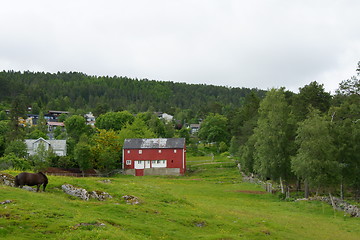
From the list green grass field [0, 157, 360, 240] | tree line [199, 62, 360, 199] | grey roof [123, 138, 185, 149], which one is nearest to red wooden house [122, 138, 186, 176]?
grey roof [123, 138, 185, 149]

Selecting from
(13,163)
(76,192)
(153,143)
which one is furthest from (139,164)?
(76,192)

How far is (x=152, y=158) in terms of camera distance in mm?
A: 88375

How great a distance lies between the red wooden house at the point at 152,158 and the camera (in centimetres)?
8781

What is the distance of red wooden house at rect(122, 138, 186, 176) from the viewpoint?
288 feet

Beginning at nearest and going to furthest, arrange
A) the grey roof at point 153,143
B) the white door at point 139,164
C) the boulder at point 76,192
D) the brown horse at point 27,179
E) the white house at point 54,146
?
the brown horse at point 27,179 < the boulder at point 76,192 < the white door at point 139,164 < the grey roof at point 153,143 < the white house at point 54,146

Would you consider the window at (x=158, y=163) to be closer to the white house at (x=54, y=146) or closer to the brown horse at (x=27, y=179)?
the white house at (x=54, y=146)

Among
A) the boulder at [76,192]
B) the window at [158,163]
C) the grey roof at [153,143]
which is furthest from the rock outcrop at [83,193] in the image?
the grey roof at [153,143]

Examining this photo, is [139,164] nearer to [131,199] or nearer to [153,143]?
[153,143]

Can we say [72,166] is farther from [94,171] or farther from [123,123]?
[123,123]

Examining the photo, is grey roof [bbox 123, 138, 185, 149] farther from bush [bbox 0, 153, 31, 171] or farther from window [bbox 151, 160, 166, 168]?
bush [bbox 0, 153, 31, 171]

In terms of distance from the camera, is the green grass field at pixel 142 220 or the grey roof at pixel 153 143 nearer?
the green grass field at pixel 142 220

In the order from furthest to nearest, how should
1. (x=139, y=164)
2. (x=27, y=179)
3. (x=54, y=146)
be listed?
1. (x=54, y=146)
2. (x=139, y=164)
3. (x=27, y=179)

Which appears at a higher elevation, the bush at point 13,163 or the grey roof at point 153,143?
the grey roof at point 153,143

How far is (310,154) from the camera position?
44.5 m
